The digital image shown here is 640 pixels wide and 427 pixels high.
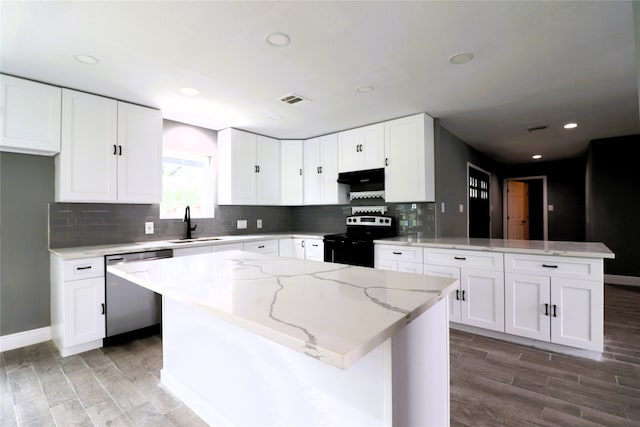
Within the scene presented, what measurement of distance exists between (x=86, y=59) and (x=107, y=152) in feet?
3.04

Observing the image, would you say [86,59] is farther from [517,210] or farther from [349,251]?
[517,210]

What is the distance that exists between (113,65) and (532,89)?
3643 millimetres

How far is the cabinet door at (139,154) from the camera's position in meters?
2.92

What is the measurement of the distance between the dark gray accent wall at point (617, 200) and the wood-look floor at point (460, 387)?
273 centimetres

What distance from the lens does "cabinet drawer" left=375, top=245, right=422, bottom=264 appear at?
311cm

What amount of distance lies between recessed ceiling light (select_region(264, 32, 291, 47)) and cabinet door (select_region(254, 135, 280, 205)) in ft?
7.70

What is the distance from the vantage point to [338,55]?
83.7 inches

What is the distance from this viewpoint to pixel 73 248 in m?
2.72

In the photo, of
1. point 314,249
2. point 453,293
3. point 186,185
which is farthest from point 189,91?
point 453,293

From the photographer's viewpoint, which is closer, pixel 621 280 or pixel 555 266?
pixel 555 266

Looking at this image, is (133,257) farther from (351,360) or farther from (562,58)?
(562,58)

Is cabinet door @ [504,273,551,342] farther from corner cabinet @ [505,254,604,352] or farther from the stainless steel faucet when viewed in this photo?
the stainless steel faucet

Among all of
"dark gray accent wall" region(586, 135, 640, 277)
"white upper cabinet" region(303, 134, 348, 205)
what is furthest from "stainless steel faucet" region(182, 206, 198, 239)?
"dark gray accent wall" region(586, 135, 640, 277)

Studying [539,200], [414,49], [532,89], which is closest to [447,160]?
[532,89]
